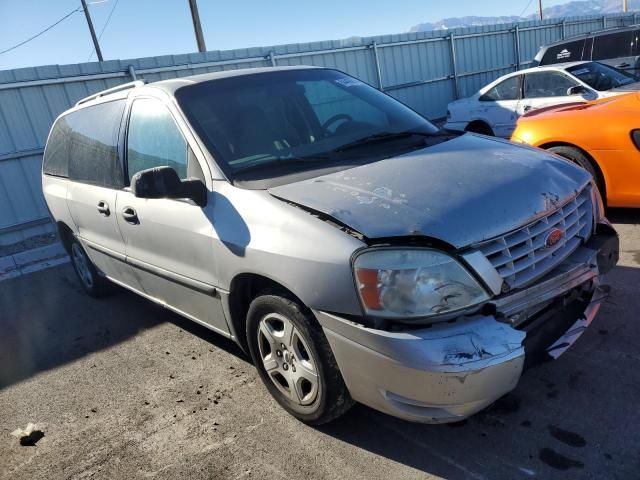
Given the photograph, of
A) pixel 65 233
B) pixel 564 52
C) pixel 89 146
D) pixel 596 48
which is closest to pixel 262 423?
pixel 89 146

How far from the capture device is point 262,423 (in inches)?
110

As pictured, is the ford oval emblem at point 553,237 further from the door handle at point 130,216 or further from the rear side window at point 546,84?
the rear side window at point 546,84

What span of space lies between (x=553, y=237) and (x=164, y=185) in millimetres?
1949

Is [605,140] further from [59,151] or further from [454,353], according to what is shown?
[59,151]

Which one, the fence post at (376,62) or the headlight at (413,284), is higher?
the fence post at (376,62)

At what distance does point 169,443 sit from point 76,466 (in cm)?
49

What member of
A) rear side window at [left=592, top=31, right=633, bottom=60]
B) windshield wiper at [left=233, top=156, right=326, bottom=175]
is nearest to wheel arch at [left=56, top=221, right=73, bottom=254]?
windshield wiper at [left=233, top=156, right=326, bottom=175]

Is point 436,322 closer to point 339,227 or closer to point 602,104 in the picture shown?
point 339,227

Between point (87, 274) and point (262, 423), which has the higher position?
point (87, 274)

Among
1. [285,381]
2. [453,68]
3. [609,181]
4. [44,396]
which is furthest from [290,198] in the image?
[453,68]

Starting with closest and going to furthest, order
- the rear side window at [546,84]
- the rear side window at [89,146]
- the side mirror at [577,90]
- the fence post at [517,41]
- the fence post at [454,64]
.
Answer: the rear side window at [89,146], the side mirror at [577,90], the rear side window at [546,84], the fence post at [454,64], the fence post at [517,41]

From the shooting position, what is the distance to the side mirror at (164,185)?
2676 mm

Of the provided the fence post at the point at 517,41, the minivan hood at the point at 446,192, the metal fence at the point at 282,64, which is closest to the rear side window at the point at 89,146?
the minivan hood at the point at 446,192

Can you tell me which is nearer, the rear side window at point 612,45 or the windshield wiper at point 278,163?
the windshield wiper at point 278,163
